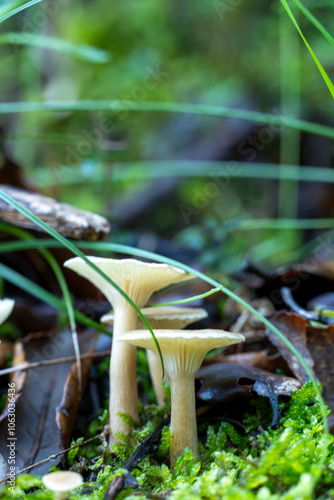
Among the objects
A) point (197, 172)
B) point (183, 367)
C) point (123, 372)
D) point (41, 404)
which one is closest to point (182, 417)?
point (183, 367)

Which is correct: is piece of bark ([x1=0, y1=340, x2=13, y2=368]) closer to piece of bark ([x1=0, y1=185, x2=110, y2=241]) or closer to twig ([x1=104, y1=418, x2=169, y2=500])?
piece of bark ([x1=0, y1=185, x2=110, y2=241])

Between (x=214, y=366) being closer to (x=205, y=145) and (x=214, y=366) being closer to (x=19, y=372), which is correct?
(x=19, y=372)

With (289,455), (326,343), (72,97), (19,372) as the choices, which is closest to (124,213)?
(72,97)

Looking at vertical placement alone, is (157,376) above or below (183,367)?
below

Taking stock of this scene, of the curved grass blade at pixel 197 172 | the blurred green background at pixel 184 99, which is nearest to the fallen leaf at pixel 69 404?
the curved grass blade at pixel 197 172

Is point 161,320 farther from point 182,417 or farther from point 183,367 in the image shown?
point 182,417
